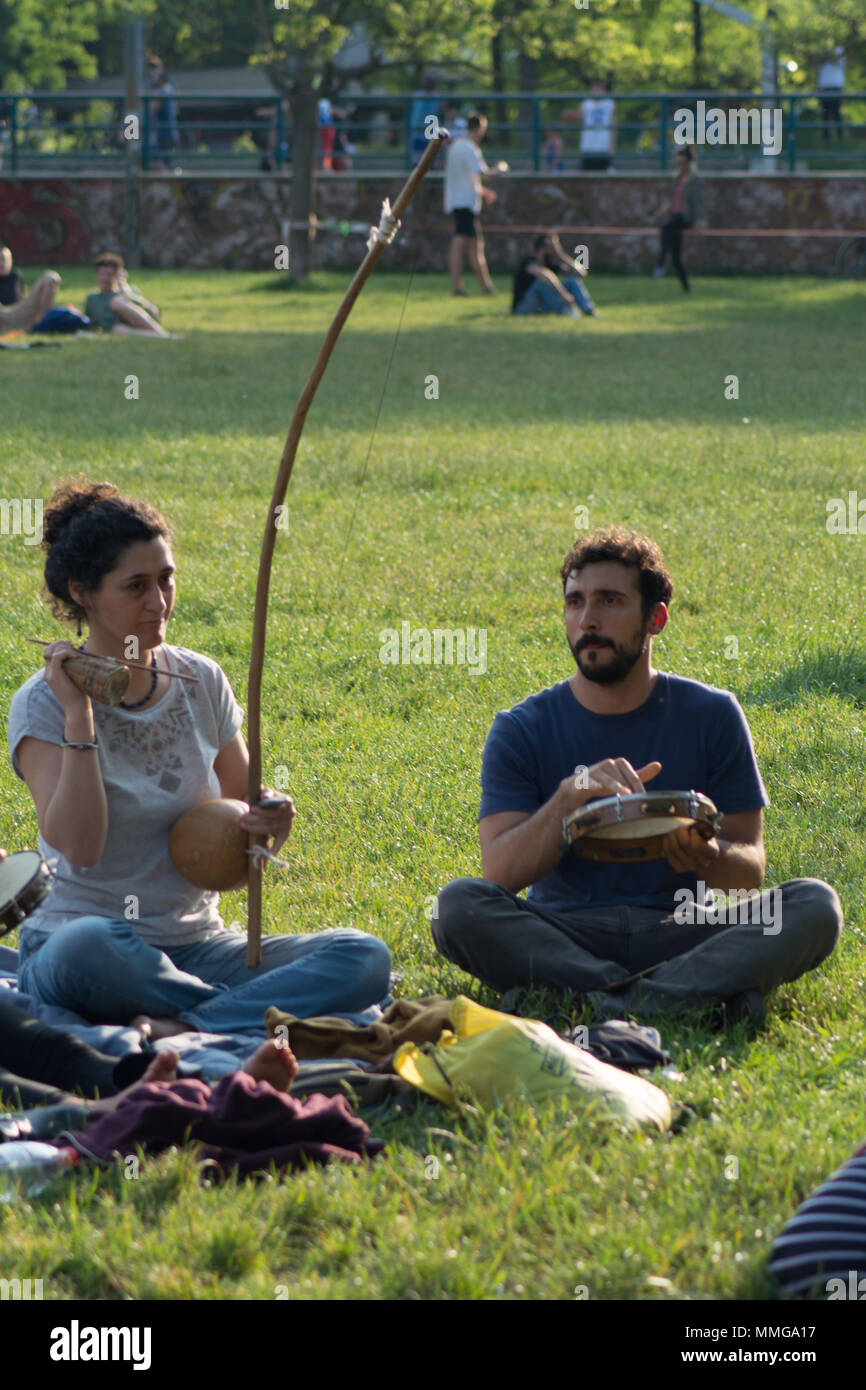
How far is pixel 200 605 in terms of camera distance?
28.7 feet

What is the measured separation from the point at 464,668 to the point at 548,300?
52.2ft

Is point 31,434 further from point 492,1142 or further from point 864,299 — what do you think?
point 864,299

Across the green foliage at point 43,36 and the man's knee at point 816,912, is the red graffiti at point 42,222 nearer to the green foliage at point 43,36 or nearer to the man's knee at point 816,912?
the green foliage at point 43,36

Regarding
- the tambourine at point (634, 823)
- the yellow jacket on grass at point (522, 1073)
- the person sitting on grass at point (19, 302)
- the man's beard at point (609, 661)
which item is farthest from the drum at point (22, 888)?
the person sitting on grass at point (19, 302)

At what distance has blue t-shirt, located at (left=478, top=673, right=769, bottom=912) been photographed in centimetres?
467

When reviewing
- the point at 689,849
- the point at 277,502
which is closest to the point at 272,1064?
the point at 689,849

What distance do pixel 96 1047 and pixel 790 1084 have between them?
167 cm

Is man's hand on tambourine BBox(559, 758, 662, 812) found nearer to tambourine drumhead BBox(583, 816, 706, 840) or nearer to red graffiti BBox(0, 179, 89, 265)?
tambourine drumhead BBox(583, 816, 706, 840)

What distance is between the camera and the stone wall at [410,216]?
28.9 metres

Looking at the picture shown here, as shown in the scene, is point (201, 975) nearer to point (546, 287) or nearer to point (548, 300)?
point (546, 287)

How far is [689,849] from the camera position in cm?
432

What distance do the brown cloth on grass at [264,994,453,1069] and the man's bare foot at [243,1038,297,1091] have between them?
373mm

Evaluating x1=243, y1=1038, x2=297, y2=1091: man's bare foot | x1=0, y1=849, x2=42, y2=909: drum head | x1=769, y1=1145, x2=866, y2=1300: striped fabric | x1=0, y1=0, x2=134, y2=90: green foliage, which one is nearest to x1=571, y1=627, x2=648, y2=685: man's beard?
x1=243, y1=1038, x2=297, y2=1091: man's bare foot

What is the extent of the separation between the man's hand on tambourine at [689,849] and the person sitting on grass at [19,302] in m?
16.7
